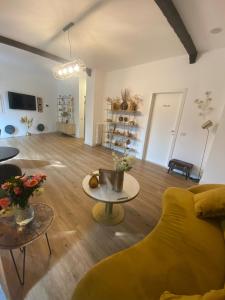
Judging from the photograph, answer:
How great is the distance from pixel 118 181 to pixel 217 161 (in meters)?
2.17

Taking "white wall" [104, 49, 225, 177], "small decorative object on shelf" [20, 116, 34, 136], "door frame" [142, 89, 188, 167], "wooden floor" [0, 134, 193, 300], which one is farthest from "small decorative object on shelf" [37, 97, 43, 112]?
"door frame" [142, 89, 188, 167]

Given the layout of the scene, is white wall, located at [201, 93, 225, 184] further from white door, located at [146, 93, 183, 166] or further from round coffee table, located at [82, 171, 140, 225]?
round coffee table, located at [82, 171, 140, 225]

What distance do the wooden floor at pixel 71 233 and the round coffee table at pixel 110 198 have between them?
95 millimetres

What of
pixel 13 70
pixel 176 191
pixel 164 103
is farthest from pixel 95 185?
pixel 13 70

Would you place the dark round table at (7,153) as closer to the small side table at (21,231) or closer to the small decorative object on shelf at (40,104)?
the small side table at (21,231)

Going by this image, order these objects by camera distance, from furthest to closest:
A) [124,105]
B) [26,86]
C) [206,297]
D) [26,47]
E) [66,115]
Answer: [66,115] < [26,86] < [124,105] < [26,47] < [206,297]

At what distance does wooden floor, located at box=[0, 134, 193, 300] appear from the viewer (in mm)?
1233

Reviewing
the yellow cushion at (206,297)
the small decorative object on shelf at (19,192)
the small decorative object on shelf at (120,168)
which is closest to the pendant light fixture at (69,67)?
the small decorative object on shelf at (120,168)

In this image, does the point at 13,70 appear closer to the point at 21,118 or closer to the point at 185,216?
the point at 21,118

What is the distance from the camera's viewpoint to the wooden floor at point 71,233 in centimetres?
123

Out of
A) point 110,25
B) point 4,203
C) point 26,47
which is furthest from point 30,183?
point 26,47

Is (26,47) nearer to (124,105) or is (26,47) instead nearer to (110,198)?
(124,105)

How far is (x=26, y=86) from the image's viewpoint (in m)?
6.14

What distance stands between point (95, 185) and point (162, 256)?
40.4 inches
